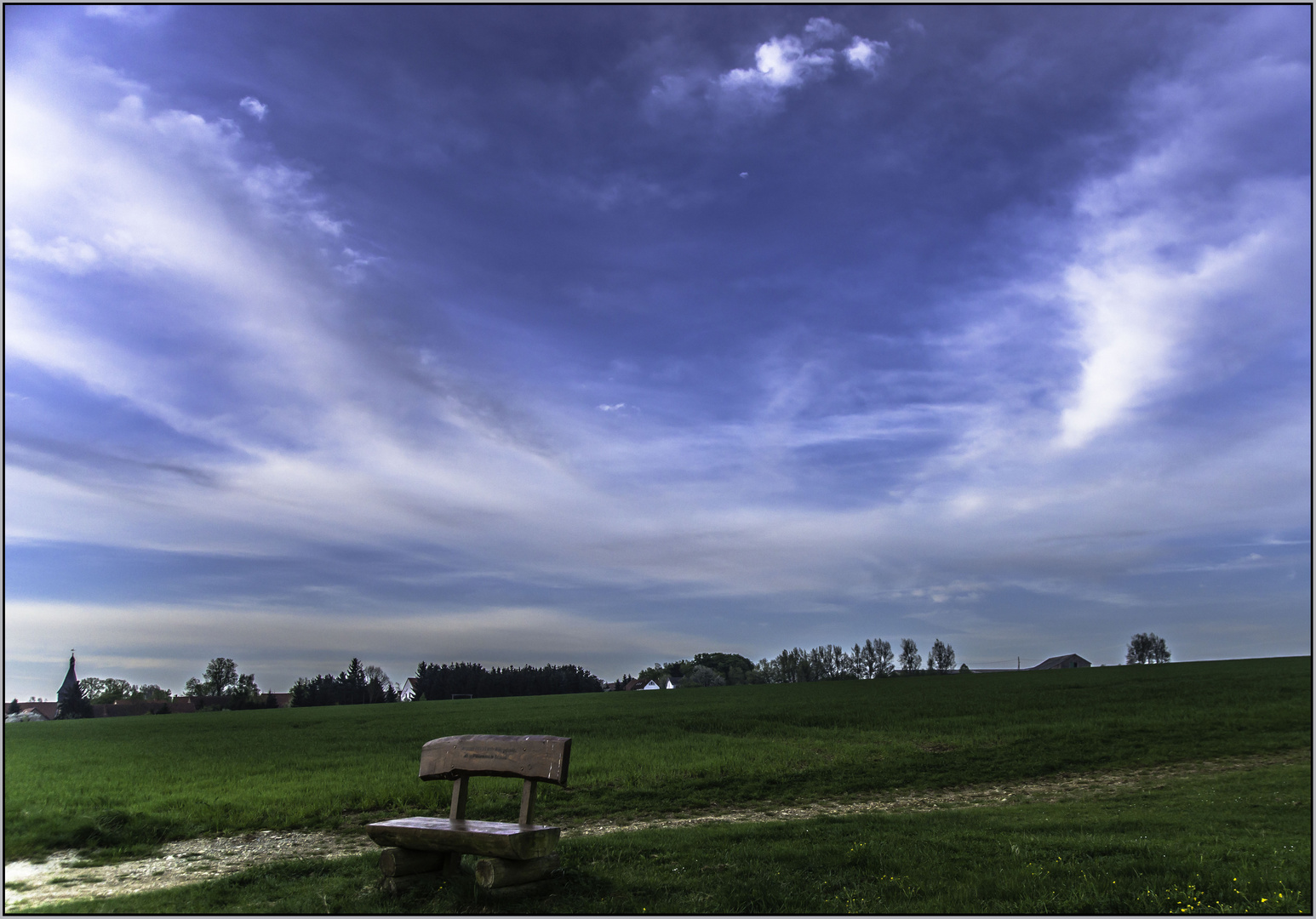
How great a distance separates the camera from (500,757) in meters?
9.72

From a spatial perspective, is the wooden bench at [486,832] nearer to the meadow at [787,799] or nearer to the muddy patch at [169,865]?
the meadow at [787,799]

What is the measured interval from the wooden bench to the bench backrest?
0.04ft

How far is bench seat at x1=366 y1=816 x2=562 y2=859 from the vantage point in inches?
340

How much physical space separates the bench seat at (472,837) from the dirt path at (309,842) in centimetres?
355

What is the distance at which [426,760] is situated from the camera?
10.6 metres

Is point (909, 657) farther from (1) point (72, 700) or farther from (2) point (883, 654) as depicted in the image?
(1) point (72, 700)

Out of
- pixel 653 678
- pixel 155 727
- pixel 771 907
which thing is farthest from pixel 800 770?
pixel 653 678

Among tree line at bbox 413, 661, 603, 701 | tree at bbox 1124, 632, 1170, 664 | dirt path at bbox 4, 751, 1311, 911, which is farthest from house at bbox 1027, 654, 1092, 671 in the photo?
dirt path at bbox 4, 751, 1311, 911

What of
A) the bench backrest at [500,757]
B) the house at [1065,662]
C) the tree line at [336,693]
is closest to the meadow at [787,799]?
the bench backrest at [500,757]

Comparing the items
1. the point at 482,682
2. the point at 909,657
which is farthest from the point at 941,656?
the point at 482,682

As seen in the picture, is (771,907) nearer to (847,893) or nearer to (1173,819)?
(847,893)

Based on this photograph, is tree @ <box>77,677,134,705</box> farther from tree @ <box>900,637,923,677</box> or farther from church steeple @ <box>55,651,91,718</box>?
tree @ <box>900,637,923,677</box>

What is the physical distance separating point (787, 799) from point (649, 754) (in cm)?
778

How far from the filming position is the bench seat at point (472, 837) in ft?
28.3
